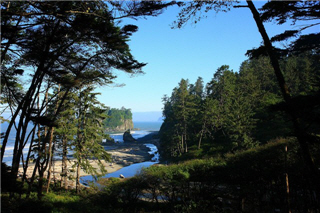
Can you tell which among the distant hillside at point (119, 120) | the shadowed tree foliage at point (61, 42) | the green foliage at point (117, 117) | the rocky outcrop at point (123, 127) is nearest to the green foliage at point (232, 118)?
the shadowed tree foliage at point (61, 42)

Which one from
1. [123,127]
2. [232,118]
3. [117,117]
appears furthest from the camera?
[123,127]

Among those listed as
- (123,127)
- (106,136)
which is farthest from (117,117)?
(106,136)

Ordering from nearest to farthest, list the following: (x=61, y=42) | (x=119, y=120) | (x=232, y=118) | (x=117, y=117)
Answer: (x=61, y=42)
(x=232, y=118)
(x=117, y=117)
(x=119, y=120)

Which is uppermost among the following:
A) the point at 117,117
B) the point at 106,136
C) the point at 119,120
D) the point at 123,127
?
the point at 117,117

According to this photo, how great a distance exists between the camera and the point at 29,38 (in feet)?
21.0

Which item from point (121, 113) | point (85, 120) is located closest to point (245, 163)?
point (85, 120)

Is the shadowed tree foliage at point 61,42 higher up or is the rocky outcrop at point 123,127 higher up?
the shadowed tree foliage at point 61,42

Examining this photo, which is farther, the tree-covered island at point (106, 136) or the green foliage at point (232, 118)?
the green foliage at point (232, 118)

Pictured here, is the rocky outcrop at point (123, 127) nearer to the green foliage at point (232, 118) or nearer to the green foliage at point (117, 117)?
the green foliage at point (117, 117)

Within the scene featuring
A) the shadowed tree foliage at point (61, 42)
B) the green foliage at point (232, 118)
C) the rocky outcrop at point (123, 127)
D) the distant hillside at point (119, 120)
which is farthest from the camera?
the rocky outcrop at point (123, 127)

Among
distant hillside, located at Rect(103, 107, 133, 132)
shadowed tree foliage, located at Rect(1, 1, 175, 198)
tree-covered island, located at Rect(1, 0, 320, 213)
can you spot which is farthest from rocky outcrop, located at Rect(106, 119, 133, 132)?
shadowed tree foliage, located at Rect(1, 1, 175, 198)

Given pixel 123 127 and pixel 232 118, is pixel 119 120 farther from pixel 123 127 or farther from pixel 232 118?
pixel 232 118

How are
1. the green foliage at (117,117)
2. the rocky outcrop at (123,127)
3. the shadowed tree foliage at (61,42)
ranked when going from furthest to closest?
the rocky outcrop at (123,127), the green foliage at (117,117), the shadowed tree foliage at (61,42)

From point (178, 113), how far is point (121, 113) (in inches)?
5777
